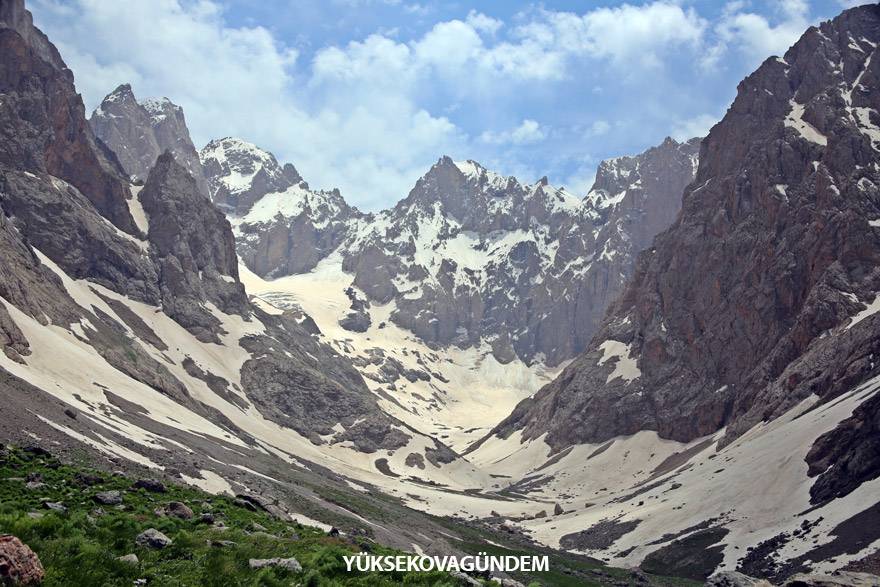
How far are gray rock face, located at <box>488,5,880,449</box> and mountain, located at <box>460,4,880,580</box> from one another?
418 millimetres

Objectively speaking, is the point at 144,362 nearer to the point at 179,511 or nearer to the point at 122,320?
the point at 122,320

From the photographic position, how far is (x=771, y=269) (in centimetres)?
15412

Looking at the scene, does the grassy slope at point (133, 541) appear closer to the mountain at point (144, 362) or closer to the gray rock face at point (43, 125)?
the mountain at point (144, 362)

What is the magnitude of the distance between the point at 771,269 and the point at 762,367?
76.0 feet

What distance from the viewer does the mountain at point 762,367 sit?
75250mm

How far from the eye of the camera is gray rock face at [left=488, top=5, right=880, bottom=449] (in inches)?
5128

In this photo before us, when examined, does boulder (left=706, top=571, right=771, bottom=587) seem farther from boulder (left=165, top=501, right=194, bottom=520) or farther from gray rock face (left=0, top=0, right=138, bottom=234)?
gray rock face (left=0, top=0, right=138, bottom=234)

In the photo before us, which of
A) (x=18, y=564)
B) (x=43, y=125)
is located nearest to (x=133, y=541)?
(x=18, y=564)

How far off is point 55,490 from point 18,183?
143 metres

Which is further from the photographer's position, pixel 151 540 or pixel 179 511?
pixel 179 511

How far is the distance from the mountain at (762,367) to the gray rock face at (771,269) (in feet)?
1.37

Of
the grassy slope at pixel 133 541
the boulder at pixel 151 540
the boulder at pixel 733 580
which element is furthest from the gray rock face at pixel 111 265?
the boulder at pixel 733 580

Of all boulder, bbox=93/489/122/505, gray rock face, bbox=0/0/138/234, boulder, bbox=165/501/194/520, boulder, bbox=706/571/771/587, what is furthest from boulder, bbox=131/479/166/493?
gray rock face, bbox=0/0/138/234

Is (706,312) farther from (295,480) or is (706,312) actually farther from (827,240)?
(295,480)
